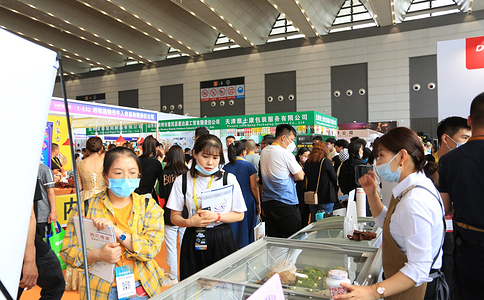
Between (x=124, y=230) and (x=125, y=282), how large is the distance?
0.24 metres

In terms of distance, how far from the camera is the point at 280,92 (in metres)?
18.9

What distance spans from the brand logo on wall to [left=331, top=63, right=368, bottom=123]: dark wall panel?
48.7 feet

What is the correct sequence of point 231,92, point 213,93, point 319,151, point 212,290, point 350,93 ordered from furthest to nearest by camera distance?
point 213,93
point 231,92
point 350,93
point 319,151
point 212,290

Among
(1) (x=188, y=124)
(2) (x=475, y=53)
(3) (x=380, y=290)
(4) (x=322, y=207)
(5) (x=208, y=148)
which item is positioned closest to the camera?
(3) (x=380, y=290)

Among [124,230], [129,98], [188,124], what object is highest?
[129,98]

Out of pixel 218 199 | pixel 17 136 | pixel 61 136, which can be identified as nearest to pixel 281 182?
pixel 218 199

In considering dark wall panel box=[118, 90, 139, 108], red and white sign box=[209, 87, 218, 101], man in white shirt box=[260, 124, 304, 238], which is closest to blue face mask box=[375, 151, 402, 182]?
man in white shirt box=[260, 124, 304, 238]

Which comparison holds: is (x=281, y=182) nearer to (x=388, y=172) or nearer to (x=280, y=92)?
(x=388, y=172)

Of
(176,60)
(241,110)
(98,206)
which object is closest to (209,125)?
(241,110)

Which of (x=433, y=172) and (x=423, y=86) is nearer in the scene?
(x=433, y=172)

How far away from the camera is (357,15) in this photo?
17078 mm

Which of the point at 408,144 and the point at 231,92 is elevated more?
the point at 231,92

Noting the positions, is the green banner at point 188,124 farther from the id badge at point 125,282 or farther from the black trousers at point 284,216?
the id badge at point 125,282

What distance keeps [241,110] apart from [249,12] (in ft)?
18.3
